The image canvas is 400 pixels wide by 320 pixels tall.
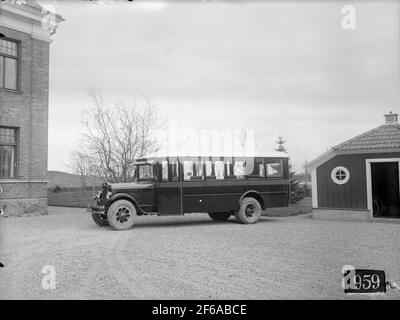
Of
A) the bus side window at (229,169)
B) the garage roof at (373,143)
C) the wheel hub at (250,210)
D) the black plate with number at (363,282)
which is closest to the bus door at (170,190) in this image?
the bus side window at (229,169)

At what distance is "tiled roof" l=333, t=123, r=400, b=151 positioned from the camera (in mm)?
11595

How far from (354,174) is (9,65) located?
33.9 ft

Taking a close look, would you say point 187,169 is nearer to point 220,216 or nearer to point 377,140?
point 220,216

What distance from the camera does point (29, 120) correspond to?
39.8 feet

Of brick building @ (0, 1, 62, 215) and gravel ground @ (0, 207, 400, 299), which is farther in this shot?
brick building @ (0, 1, 62, 215)

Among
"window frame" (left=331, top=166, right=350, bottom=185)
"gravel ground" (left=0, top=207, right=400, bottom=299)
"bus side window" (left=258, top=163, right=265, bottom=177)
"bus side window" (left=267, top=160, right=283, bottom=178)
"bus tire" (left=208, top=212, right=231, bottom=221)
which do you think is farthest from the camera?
"bus tire" (left=208, top=212, right=231, bottom=221)

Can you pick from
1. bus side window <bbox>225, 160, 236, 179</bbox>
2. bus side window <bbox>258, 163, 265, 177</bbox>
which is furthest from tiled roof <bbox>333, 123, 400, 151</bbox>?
bus side window <bbox>225, 160, 236, 179</bbox>

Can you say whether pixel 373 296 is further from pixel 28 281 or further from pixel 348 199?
pixel 348 199

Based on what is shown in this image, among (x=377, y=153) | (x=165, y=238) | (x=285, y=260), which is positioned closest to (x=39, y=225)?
(x=165, y=238)

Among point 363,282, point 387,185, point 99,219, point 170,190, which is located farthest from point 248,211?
point 363,282

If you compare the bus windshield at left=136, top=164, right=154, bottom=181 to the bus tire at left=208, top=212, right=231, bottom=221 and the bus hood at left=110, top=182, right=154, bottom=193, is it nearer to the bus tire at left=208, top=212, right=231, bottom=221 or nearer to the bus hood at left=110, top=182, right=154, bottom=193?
the bus hood at left=110, top=182, right=154, bottom=193

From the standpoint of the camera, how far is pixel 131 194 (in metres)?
10.2

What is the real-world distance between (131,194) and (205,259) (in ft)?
15.3

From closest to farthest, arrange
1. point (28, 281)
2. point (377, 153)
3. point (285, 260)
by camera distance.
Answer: point (28, 281) → point (285, 260) → point (377, 153)
